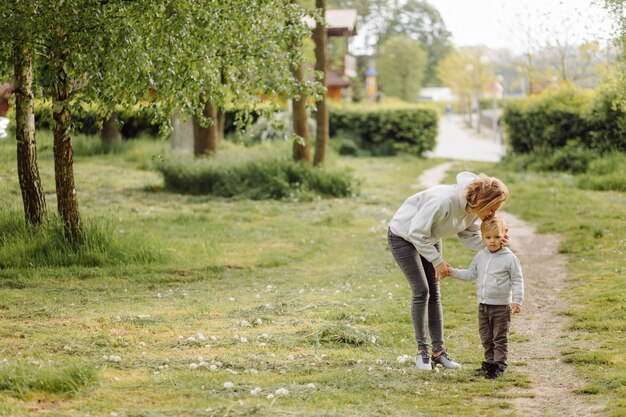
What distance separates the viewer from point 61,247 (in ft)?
37.4

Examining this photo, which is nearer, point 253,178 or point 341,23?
point 253,178

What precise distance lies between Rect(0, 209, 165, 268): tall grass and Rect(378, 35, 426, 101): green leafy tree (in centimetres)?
5894

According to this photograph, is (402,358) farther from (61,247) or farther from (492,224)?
(61,247)

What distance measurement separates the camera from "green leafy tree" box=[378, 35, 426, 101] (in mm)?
69688

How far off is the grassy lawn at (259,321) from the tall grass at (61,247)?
25 cm

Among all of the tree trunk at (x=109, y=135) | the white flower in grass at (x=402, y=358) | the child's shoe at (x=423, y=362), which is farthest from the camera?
the tree trunk at (x=109, y=135)

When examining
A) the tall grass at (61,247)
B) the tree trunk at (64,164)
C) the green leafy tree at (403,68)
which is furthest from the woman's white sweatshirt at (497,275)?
the green leafy tree at (403,68)

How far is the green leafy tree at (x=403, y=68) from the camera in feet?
229

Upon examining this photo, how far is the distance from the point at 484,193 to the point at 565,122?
62.0 feet

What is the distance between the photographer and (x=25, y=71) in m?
11.1

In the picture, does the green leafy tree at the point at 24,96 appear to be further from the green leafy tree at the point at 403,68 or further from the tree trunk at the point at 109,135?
the green leafy tree at the point at 403,68

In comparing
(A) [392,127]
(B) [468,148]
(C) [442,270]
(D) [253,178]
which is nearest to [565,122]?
(A) [392,127]

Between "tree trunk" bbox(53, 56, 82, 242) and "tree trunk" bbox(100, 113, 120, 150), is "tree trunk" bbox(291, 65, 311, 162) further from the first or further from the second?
"tree trunk" bbox(53, 56, 82, 242)

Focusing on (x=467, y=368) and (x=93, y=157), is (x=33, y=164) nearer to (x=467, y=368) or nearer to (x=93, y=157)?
(x=467, y=368)
